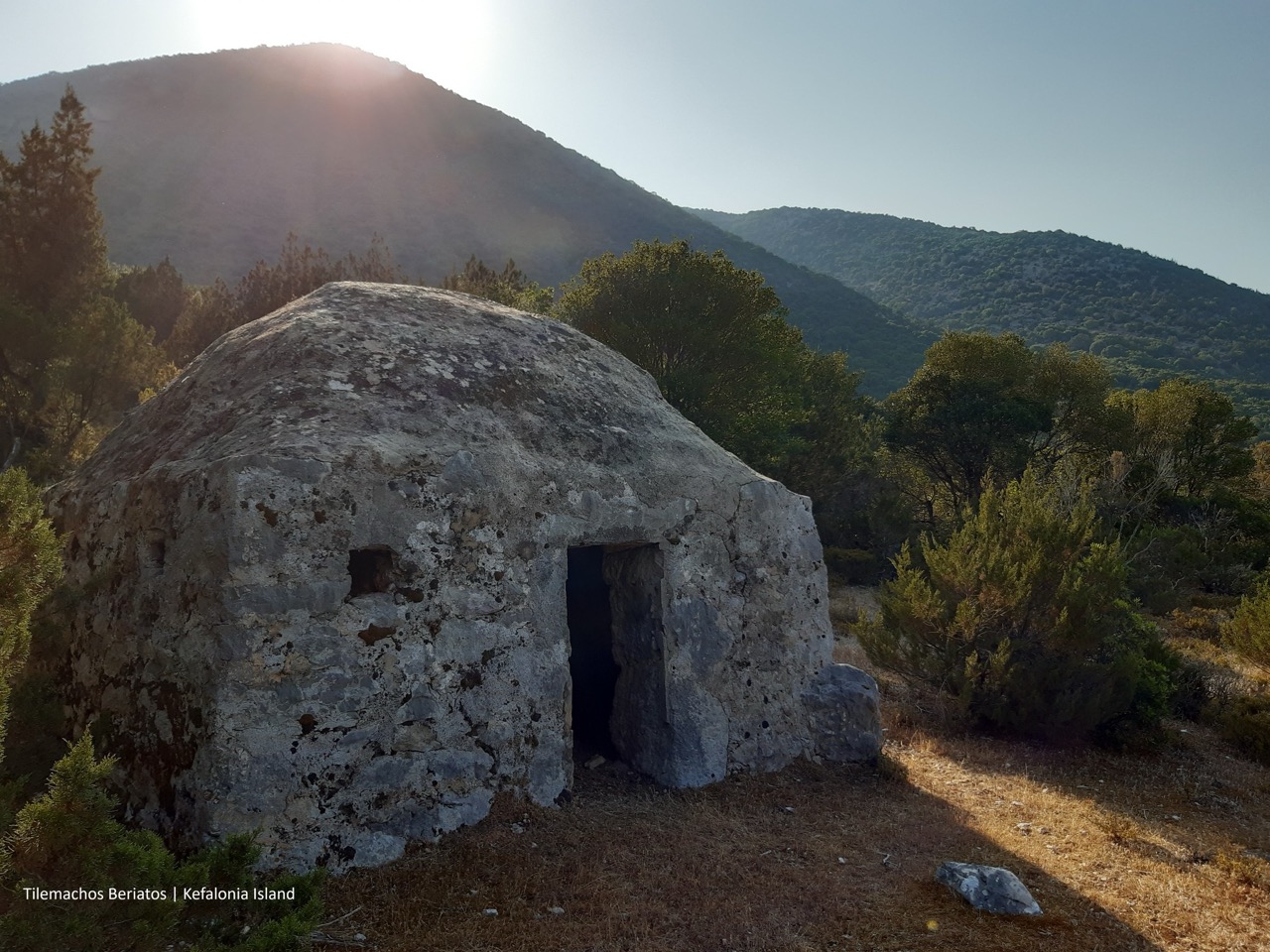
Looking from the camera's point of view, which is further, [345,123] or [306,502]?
[345,123]

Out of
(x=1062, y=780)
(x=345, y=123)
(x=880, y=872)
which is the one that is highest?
(x=345, y=123)

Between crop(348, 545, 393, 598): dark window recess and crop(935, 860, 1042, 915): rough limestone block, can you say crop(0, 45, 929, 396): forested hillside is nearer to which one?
crop(935, 860, 1042, 915): rough limestone block

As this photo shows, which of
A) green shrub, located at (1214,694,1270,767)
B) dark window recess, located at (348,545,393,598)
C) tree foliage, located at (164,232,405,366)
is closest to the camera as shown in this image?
dark window recess, located at (348,545,393,598)

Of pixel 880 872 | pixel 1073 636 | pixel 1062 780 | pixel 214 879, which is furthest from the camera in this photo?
pixel 1073 636

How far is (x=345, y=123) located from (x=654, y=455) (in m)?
64.3

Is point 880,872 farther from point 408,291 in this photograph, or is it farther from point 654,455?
point 408,291

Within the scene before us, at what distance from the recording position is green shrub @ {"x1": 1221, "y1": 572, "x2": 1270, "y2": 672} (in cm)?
1001

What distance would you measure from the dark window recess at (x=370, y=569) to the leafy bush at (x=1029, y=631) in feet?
20.0

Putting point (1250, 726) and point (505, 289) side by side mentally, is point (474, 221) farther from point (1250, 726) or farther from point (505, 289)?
point (1250, 726)

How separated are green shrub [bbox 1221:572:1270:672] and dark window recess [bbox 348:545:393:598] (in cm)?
1055

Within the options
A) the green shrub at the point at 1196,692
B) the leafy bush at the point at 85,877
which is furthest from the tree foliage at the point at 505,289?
the leafy bush at the point at 85,877

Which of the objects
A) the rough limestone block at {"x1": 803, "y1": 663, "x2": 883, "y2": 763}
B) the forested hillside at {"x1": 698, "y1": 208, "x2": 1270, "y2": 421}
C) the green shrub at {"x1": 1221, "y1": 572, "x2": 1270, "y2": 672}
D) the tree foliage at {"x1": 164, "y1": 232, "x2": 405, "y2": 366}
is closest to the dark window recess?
the rough limestone block at {"x1": 803, "y1": 663, "x2": 883, "y2": 763}

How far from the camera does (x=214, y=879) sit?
2861 mm

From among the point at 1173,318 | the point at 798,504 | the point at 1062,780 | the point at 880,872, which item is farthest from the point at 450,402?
the point at 1173,318
